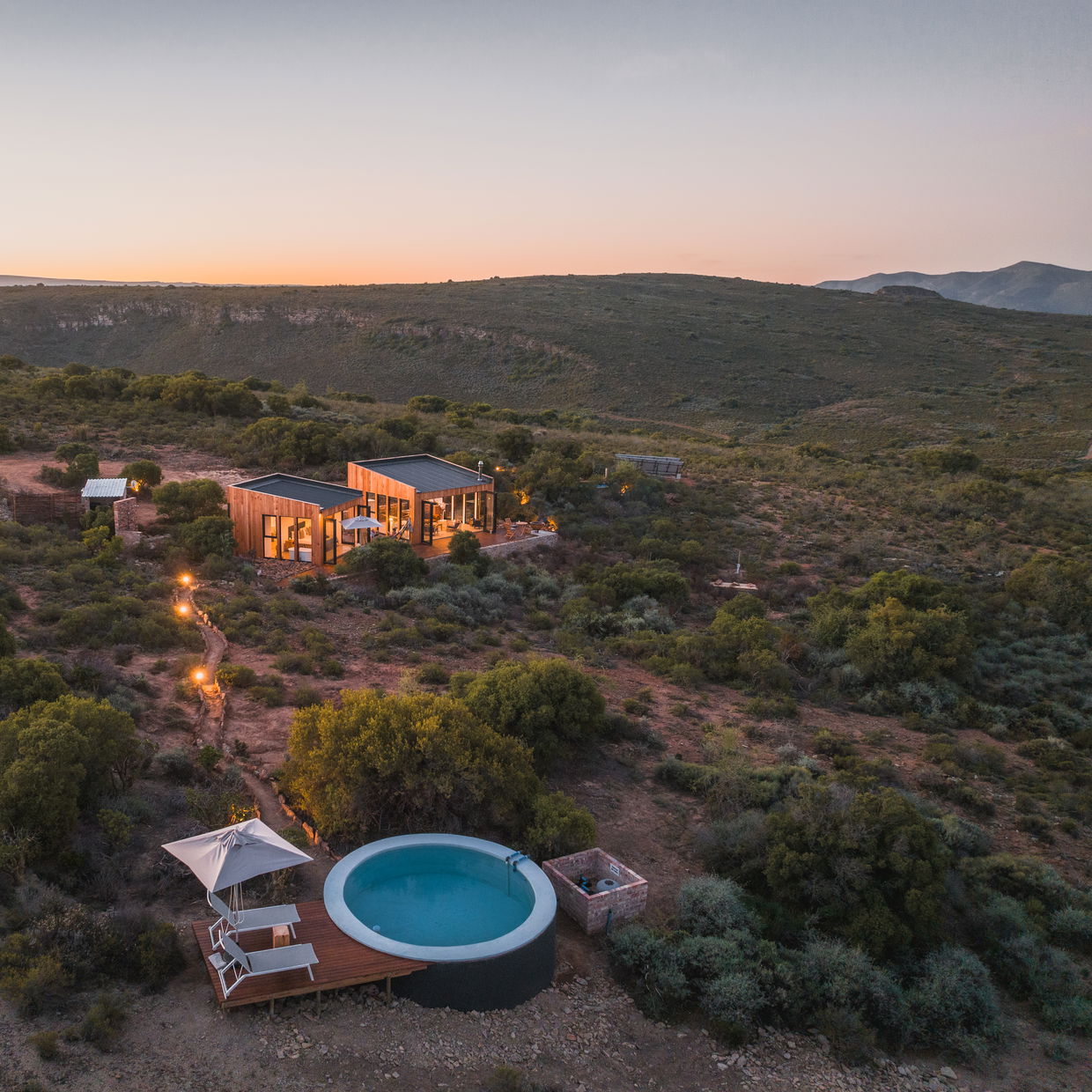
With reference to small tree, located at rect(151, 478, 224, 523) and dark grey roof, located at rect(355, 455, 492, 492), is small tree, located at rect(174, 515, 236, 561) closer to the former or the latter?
small tree, located at rect(151, 478, 224, 523)

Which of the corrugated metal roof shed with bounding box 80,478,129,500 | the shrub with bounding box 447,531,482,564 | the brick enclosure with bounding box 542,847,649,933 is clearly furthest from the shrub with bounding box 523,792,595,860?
the corrugated metal roof shed with bounding box 80,478,129,500

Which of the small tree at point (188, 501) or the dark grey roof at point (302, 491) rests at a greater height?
the dark grey roof at point (302, 491)

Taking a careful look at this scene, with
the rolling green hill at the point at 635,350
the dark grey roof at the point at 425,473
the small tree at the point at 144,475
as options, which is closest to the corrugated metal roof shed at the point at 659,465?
the dark grey roof at the point at 425,473

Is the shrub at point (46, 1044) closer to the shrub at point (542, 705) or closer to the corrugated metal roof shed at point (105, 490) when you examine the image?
the shrub at point (542, 705)

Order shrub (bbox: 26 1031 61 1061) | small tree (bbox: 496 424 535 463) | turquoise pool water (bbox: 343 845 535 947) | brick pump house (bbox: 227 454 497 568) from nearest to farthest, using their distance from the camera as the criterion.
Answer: shrub (bbox: 26 1031 61 1061), turquoise pool water (bbox: 343 845 535 947), brick pump house (bbox: 227 454 497 568), small tree (bbox: 496 424 535 463)

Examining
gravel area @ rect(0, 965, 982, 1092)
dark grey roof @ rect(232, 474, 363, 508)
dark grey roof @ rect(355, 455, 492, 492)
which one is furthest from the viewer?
dark grey roof @ rect(355, 455, 492, 492)

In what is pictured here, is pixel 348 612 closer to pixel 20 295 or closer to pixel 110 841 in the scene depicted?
pixel 110 841

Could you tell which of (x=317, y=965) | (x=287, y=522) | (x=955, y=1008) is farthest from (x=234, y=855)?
(x=287, y=522)
